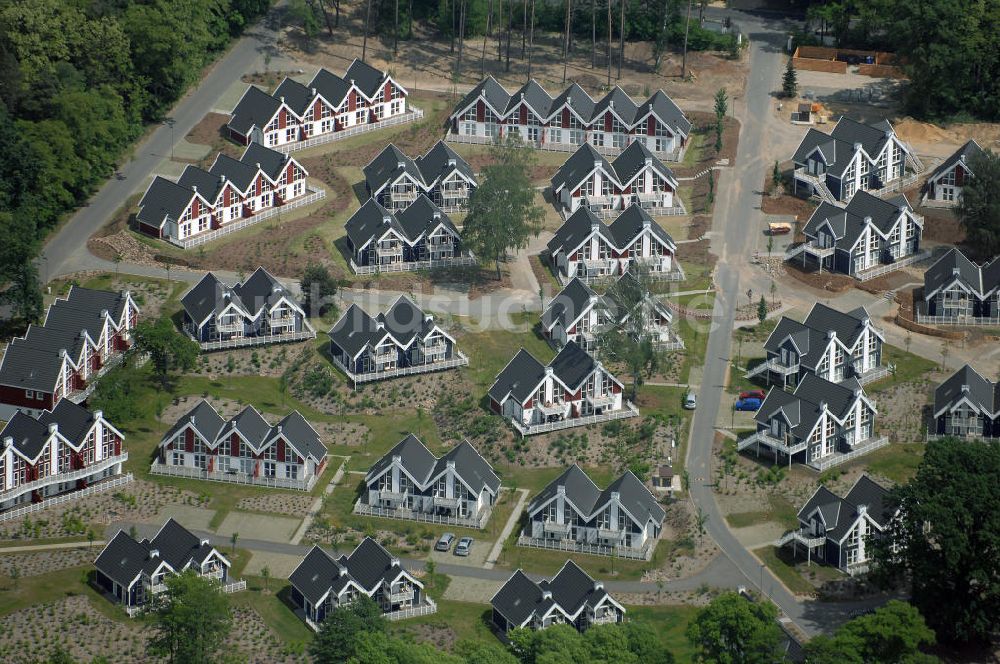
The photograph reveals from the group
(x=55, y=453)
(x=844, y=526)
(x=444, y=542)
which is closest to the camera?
(x=844, y=526)

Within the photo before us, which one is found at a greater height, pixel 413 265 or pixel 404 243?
pixel 404 243

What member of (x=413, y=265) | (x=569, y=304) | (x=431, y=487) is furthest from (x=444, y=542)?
(x=413, y=265)

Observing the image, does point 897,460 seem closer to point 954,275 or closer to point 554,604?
point 954,275

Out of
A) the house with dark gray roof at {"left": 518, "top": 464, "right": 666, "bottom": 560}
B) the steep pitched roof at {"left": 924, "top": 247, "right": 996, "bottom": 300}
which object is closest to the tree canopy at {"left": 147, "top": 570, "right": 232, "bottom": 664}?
the house with dark gray roof at {"left": 518, "top": 464, "right": 666, "bottom": 560}

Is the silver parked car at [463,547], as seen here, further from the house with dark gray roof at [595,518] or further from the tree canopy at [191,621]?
the tree canopy at [191,621]

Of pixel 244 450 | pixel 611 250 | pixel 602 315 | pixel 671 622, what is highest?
pixel 611 250

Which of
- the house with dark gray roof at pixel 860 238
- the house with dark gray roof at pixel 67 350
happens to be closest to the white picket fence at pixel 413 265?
the house with dark gray roof at pixel 67 350

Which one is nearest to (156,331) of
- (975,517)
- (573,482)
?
(573,482)
